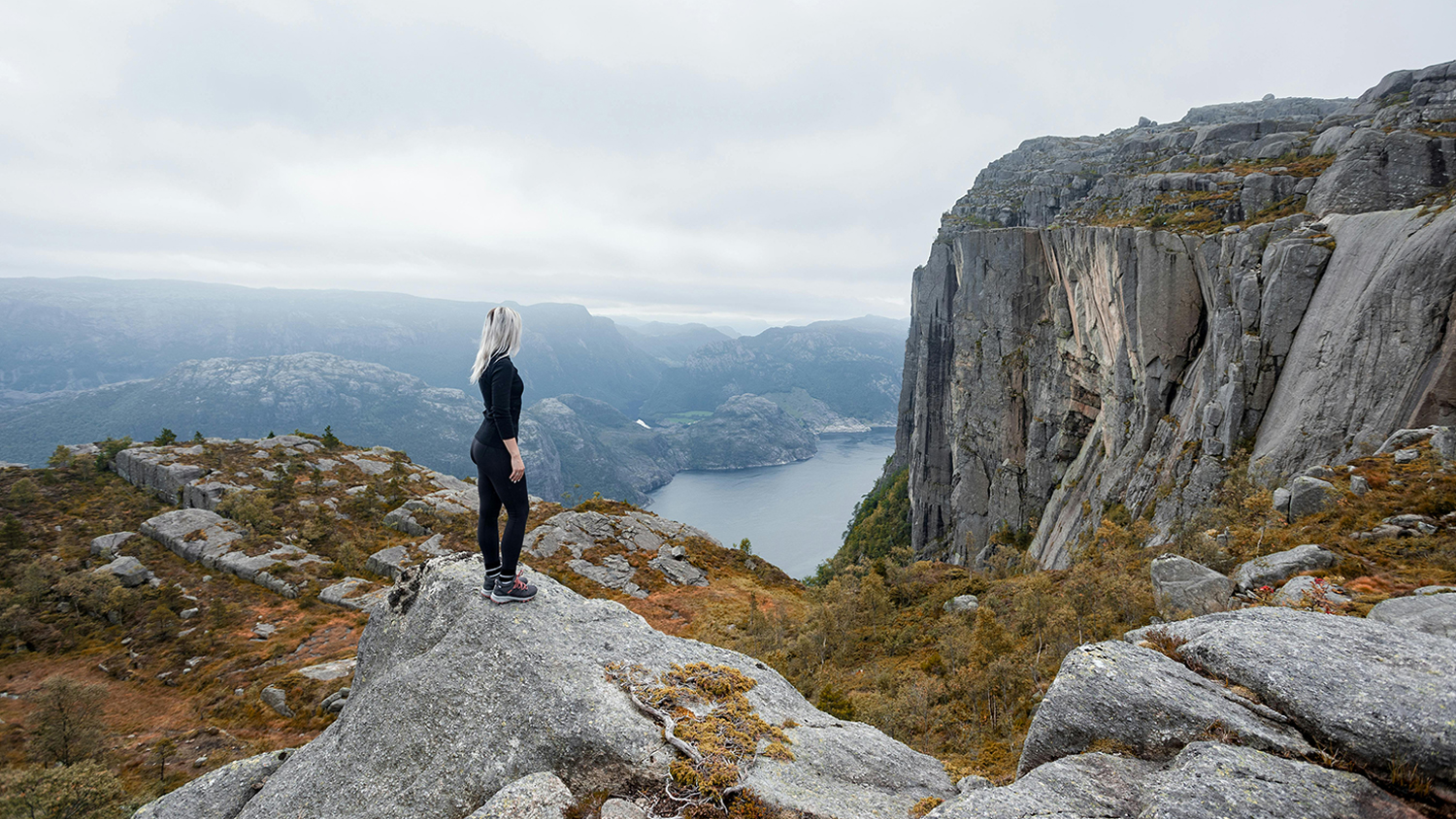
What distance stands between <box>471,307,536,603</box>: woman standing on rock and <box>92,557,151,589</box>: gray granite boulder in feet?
119

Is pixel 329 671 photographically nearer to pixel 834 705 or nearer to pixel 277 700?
pixel 277 700

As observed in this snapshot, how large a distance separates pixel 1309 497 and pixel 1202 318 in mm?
24559

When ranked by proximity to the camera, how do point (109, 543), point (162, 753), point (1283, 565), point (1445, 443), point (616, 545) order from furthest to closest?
1. point (616, 545)
2. point (109, 543)
3. point (162, 753)
4. point (1445, 443)
5. point (1283, 565)

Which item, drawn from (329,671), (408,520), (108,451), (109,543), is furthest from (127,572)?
(108,451)

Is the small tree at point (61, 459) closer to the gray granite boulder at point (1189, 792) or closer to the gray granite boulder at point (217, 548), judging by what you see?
the gray granite boulder at point (217, 548)

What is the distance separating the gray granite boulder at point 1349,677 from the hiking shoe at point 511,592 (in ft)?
30.6

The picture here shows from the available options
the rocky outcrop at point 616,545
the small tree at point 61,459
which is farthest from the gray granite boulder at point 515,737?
the small tree at point 61,459

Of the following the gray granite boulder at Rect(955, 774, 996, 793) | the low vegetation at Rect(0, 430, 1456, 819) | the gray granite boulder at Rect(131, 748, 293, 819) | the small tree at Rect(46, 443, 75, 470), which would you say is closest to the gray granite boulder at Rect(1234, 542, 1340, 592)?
the low vegetation at Rect(0, 430, 1456, 819)

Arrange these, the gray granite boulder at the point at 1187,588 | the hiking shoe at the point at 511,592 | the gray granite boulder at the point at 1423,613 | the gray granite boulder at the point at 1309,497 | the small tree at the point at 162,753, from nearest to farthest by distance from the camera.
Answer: the gray granite boulder at the point at 1423,613
the hiking shoe at the point at 511,592
the gray granite boulder at the point at 1187,588
the gray granite boulder at the point at 1309,497
the small tree at the point at 162,753

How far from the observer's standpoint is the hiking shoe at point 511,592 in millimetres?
8523

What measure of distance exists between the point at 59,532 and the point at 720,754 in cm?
4984

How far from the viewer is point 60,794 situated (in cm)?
1114

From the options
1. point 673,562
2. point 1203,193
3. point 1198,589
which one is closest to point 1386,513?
point 1198,589

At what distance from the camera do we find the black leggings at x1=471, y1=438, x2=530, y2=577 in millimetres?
7926
